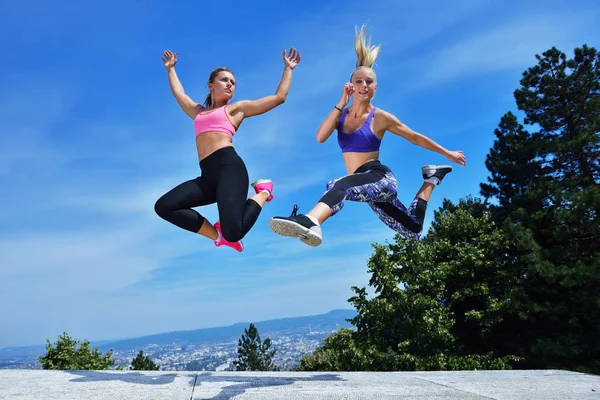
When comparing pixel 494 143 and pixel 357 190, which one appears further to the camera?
pixel 494 143

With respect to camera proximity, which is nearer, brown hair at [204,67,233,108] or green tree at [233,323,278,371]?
brown hair at [204,67,233,108]

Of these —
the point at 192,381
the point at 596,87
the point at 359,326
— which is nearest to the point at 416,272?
the point at 359,326

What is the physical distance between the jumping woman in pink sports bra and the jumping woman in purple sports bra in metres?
0.60

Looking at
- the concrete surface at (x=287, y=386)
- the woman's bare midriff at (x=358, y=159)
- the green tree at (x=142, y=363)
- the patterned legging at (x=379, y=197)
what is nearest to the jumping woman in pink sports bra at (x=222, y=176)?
the patterned legging at (x=379, y=197)

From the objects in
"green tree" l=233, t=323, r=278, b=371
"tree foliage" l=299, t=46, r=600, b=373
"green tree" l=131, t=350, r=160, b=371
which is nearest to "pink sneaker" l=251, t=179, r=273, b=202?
"tree foliage" l=299, t=46, r=600, b=373

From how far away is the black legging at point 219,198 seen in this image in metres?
4.29

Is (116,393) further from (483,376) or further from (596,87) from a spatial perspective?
(596,87)

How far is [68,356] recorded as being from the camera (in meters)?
26.4

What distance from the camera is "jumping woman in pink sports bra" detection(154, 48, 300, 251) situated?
4.37 metres

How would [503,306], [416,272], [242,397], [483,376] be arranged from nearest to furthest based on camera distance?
[242,397] < [483,376] < [503,306] < [416,272]

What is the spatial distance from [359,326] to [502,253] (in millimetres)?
7959

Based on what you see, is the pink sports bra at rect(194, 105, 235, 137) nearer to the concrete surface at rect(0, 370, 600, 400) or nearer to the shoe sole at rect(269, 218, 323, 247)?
the shoe sole at rect(269, 218, 323, 247)

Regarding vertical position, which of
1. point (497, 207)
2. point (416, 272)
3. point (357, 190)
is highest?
point (497, 207)

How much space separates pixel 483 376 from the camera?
6.95m
